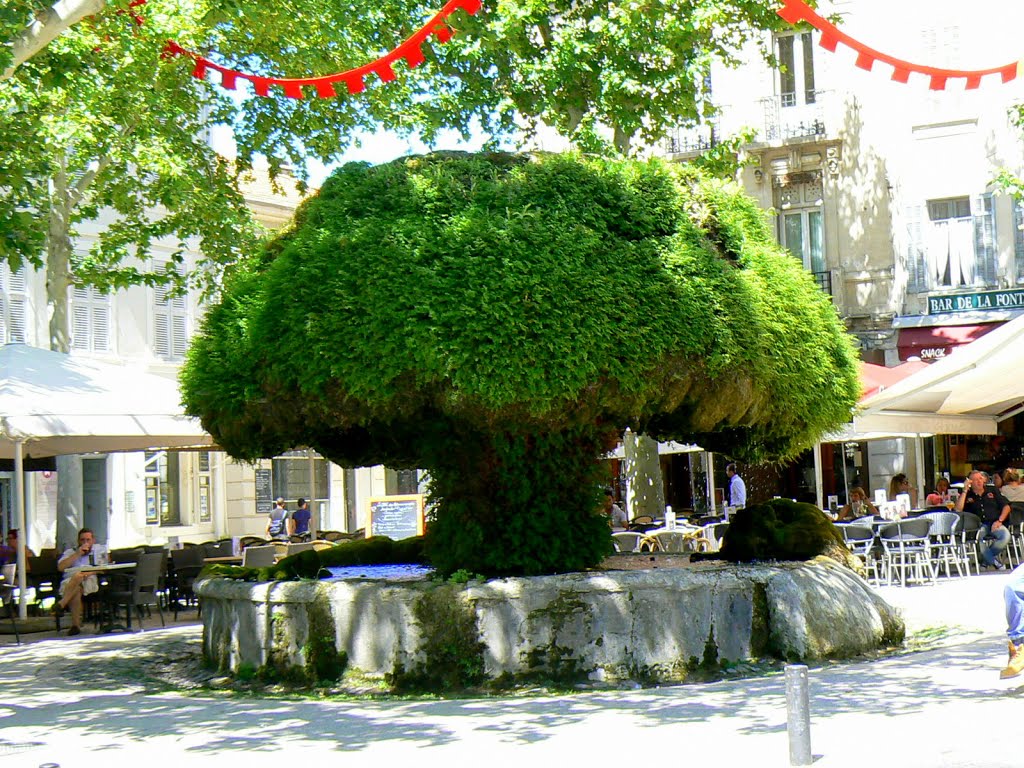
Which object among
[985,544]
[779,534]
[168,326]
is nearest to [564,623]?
[779,534]

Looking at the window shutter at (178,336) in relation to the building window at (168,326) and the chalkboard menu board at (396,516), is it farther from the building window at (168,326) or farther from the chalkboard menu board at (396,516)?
the chalkboard menu board at (396,516)

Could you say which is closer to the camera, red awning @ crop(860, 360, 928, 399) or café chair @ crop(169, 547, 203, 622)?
café chair @ crop(169, 547, 203, 622)

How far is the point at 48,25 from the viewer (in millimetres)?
9438

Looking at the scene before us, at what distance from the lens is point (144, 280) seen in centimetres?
2144

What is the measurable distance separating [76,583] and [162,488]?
17.0 m

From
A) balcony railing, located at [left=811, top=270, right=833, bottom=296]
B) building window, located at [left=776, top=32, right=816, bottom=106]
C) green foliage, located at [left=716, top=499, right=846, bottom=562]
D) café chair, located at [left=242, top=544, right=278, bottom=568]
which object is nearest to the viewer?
green foliage, located at [left=716, top=499, right=846, bottom=562]

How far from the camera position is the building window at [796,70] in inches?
1155

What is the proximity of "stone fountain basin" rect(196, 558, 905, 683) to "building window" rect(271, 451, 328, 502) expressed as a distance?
24.2 meters

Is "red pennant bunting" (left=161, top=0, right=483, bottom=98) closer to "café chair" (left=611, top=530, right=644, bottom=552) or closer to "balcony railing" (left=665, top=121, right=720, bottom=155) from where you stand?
"café chair" (left=611, top=530, right=644, bottom=552)

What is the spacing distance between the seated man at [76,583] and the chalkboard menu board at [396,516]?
3.82m

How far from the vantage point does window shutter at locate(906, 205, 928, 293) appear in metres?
27.5

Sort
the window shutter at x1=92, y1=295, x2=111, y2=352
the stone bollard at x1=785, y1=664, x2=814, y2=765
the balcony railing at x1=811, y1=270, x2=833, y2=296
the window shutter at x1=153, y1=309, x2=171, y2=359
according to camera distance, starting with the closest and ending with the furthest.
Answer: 1. the stone bollard at x1=785, y1=664, x2=814, y2=765
2. the balcony railing at x1=811, y1=270, x2=833, y2=296
3. the window shutter at x1=92, y1=295, x2=111, y2=352
4. the window shutter at x1=153, y1=309, x2=171, y2=359

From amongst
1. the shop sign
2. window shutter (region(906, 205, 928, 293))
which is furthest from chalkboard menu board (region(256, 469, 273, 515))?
the shop sign

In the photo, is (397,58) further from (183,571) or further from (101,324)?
(101,324)
